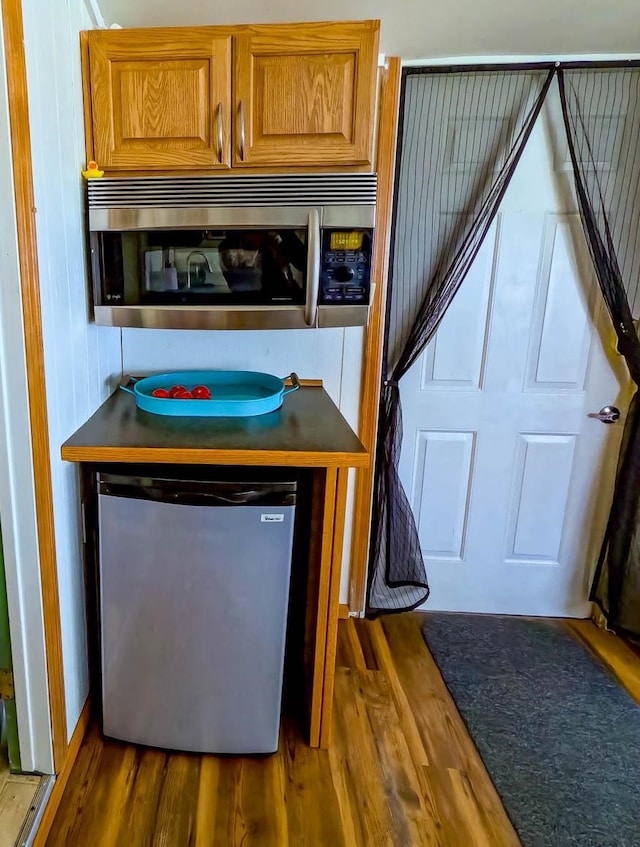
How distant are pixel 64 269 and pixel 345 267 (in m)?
0.75

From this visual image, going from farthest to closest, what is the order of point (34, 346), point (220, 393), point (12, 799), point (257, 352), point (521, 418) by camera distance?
point (521, 418)
point (257, 352)
point (220, 393)
point (12, 799)
point (34, 346)

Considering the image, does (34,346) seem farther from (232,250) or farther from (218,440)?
(232,250)

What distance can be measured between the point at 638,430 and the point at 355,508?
3.48 feet

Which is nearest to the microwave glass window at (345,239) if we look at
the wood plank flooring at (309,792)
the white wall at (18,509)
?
the white wall at (18,509)

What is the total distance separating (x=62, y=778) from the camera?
4.52 feet

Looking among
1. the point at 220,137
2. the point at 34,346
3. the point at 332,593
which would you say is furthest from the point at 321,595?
the point at 220,137

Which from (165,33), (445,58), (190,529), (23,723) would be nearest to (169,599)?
(190,529)

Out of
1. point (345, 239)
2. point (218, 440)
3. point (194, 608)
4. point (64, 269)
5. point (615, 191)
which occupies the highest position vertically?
point (615, 191)

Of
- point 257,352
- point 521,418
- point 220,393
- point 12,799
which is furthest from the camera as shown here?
point 521,418

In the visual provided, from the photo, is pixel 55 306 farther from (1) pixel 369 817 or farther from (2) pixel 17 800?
(1) pixel 369 817

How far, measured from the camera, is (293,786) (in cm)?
142

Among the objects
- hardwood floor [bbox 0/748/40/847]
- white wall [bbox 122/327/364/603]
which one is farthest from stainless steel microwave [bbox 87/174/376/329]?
hardwood floor [bbox 0/748/40/847]

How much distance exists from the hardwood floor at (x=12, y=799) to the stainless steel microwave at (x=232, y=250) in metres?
1.20

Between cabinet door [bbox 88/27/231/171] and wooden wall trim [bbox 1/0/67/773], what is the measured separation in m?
0.45
